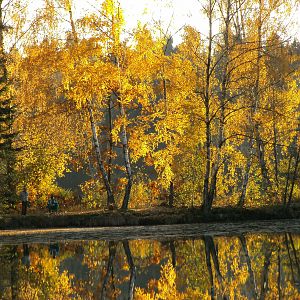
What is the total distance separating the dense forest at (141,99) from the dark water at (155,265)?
6.90 meters

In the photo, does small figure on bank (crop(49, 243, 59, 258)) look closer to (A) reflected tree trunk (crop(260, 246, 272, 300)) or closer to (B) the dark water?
(B) the dark water

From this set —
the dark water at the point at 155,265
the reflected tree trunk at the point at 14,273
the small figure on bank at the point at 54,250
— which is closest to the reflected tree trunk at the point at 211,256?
the dark water at the point at 155,265

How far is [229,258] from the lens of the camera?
13562 millimetres

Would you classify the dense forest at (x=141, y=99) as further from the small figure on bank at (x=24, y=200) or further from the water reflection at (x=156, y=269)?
the water reflection at (x=156, y=269)

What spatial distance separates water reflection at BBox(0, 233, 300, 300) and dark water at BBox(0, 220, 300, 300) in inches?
0.7

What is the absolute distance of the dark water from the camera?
32.4 feet

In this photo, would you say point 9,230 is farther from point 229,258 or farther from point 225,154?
point 229,258

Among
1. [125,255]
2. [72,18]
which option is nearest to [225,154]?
[72,18]

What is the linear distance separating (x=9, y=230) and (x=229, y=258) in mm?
14341

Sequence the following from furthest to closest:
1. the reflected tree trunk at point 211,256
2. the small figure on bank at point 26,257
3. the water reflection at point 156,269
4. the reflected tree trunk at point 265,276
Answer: the small figure on bank at point 26,257, the reflected tree trunk at point 211,256, the water reflection at point 156,269, the reflected tree trunk at point 265,276

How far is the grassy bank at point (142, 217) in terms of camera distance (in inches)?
1021

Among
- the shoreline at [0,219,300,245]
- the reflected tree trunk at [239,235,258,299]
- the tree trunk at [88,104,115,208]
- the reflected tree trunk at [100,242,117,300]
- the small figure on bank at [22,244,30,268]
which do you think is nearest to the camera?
the reflected tree trunk at [239,235,258,299]

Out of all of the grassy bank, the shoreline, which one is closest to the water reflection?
the shoreline

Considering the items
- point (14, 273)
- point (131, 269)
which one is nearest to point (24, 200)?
point (14, 273)
